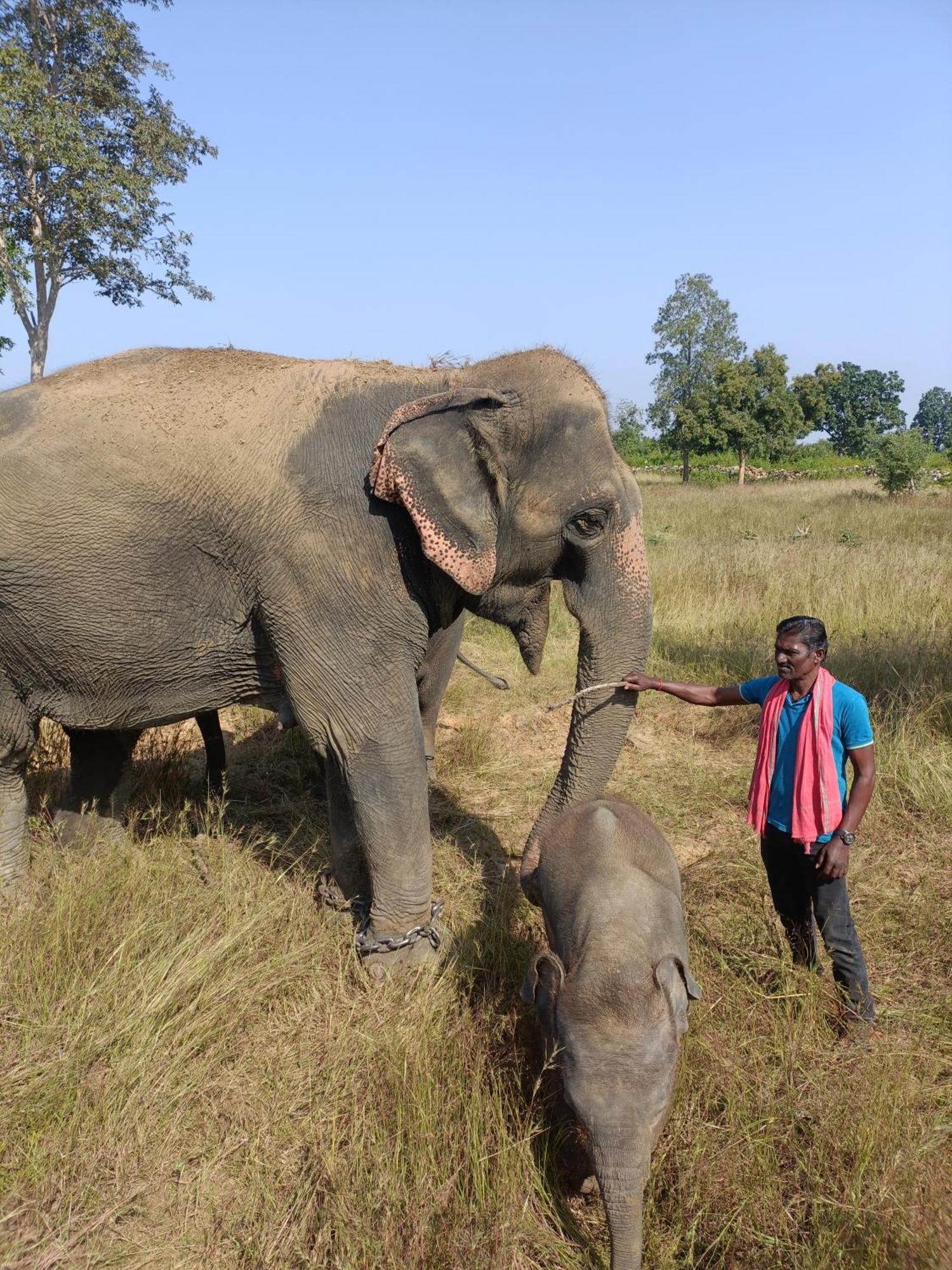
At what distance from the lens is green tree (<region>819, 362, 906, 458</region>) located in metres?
81.0

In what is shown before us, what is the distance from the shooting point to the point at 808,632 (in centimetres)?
341

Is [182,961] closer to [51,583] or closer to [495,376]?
[51,583]

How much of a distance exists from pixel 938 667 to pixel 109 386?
21.7ft

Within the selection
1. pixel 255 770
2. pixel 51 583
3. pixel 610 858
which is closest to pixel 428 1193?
pixel 610 858

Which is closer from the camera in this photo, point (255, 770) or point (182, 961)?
point (182, 961)

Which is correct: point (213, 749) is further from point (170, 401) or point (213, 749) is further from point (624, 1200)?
point (624, 1200)

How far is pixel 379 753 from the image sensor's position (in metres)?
3.82

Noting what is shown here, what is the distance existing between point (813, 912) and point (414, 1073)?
1814 millimetres

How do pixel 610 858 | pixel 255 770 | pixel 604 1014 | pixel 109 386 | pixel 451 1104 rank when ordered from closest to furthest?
pixel 604 1014 → pixel 451 1104 → pixel 610 858 → pixel 109 386 → pixel 255 770

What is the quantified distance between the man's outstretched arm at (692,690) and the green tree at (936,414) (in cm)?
14640

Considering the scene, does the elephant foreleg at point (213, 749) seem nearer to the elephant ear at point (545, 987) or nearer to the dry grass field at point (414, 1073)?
the dry grass field at point (414, 1073)

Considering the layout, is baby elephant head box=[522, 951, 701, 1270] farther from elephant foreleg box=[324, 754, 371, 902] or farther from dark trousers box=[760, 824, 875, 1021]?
elephant foreleg box=[324, 754, 371, 902]

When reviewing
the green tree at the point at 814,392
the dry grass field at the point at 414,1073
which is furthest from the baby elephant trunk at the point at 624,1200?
the green tree at the point at 814,392

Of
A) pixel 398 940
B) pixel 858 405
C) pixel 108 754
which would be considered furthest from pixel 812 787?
pixel 858 405
